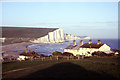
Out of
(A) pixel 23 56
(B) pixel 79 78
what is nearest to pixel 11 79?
(B) pixel 79 78

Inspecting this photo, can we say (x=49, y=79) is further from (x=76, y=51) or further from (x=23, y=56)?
(x=76, y=51)

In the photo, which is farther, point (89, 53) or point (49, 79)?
point (89, 53)

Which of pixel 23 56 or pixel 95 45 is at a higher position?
pixel 95 45

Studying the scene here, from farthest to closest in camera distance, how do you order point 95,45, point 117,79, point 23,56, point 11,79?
point 95,45 < point 23,56 < point 11,79 < point 117,79

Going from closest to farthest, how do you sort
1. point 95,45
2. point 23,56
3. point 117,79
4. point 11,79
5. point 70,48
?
point 117,79 → point 11,79 → point 23,56 → point 95,45 → point 70,48

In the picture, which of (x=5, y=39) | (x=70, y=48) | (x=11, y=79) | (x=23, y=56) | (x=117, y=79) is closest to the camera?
(x=117, y=79)

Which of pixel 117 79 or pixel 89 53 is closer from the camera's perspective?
pixel 117 79

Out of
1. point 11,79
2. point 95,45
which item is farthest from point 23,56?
point 11,79

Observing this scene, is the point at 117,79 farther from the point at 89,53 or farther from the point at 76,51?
the point at 76,51
